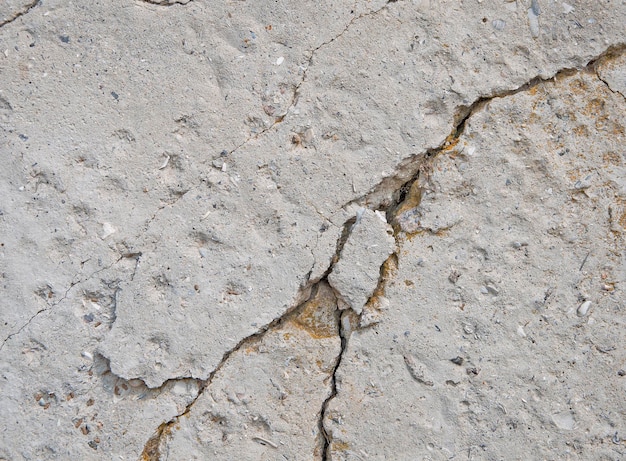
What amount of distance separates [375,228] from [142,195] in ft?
2.17

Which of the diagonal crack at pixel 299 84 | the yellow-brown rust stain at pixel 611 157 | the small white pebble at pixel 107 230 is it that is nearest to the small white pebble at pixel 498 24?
the diagonal crack at pixel 299 84

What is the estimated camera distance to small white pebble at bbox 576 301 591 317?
1698 mm

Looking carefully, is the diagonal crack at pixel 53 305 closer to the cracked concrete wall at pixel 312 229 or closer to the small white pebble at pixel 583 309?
the cracked concrete wall at pixel 312 229

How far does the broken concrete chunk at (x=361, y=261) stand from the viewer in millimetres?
1691

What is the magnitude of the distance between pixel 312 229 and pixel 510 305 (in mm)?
594

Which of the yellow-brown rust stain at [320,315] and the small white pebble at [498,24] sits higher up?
the small white pebble at [498,24]

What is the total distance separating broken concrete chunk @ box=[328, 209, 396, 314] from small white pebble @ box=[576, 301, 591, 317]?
548 mm

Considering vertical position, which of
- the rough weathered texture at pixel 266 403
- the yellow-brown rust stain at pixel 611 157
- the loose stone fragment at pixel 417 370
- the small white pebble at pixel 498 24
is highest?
the small white pebble at pixel 498 24

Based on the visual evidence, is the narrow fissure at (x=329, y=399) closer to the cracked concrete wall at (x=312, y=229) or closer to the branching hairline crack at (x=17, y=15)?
the cracked concrete wall at (x=312, y=229)

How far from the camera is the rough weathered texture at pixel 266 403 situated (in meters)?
1.68

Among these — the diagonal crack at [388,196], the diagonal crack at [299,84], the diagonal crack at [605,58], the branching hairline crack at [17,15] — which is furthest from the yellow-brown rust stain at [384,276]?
the branching hairline crack at [17,15]

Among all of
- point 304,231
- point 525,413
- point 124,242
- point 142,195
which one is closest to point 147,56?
point 142,195

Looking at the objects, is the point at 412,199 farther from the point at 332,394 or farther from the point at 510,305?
the point at 332,394

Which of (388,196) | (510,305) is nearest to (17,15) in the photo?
(388,196)
